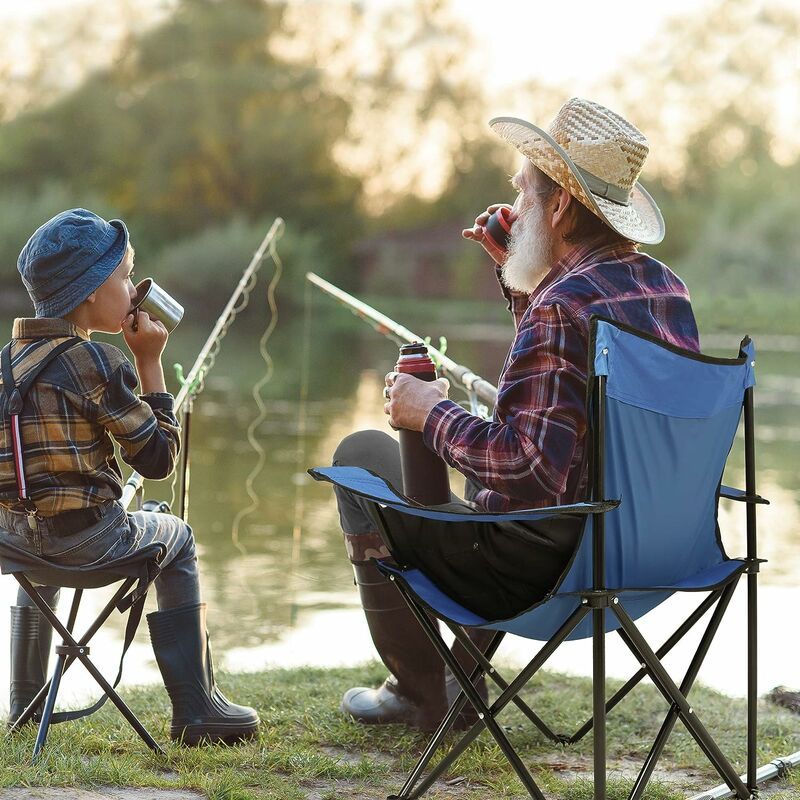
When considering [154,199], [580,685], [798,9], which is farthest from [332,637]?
[798,9]

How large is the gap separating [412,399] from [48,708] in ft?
2.39

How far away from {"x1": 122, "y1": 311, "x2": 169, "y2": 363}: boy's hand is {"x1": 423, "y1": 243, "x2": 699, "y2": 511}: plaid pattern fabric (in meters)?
0.49

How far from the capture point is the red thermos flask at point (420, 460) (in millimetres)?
1742

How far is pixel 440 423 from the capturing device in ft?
5.47

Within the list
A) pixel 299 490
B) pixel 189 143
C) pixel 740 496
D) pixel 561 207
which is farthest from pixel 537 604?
pixel 189 143

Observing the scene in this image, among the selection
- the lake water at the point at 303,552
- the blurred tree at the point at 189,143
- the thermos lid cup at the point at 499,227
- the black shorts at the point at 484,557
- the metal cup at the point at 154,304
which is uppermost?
the blurred tree at the point at 189,143

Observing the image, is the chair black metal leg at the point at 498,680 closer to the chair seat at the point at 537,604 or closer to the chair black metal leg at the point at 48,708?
the chair seat at the point at 537,604

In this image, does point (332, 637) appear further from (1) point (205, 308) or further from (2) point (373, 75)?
(2) point (373, 75)

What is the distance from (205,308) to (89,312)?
18841 millimetres

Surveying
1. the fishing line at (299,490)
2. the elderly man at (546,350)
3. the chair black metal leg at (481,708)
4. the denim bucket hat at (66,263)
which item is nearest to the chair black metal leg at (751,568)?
the elderly man at (546,350)

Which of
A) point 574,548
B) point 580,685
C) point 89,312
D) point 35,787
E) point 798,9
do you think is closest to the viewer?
point 574,548

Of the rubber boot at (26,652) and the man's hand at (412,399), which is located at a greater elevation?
the man's hand at (412,399)

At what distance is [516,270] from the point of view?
6.02 ft

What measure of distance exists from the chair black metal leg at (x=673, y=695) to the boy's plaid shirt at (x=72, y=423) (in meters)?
0.72
